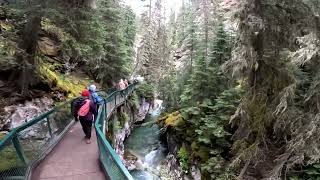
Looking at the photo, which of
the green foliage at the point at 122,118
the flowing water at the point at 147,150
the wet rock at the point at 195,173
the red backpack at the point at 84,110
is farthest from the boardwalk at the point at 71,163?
the green foliage at the point at 122,118

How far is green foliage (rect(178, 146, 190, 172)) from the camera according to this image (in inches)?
705

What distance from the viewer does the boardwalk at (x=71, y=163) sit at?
25.7 feet

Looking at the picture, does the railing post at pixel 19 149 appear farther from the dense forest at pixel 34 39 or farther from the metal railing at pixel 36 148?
the dense forest at pixel 34 39

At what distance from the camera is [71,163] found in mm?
8750

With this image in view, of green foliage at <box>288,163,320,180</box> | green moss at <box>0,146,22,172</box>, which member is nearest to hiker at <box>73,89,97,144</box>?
green moss at <box>0,146,22,172</box>

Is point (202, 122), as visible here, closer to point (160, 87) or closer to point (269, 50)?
point (269, 50)

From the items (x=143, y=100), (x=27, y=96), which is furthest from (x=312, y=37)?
(x=143, y=100)

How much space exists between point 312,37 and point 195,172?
32.5 ft

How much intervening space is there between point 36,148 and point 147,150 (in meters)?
17.9

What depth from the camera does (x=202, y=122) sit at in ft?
61.4

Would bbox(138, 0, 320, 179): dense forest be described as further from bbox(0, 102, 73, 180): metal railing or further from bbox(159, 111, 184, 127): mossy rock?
bbox(0, 102, 73, 180): metal railing

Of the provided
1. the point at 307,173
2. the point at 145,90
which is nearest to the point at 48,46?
the point at 307,173

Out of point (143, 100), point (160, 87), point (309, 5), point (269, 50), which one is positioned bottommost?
point (143, 100)

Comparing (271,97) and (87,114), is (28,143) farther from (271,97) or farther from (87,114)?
(271,97)
